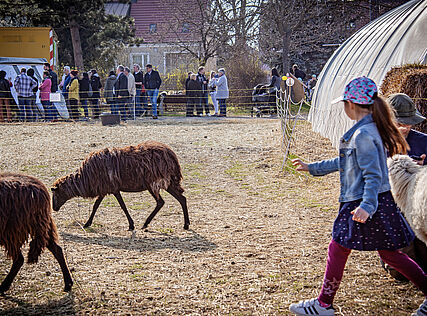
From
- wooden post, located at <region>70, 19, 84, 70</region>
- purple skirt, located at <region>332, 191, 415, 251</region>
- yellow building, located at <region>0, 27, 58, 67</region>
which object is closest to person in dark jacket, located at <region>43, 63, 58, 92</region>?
yellow building, located at <region>0, 27, 58, 67</region>

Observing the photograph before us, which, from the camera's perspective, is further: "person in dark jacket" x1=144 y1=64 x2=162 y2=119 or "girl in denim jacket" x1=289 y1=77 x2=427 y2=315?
"person in dark jacket" x1=144 y1=64 x2=162 y2=119

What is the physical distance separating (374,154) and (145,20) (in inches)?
1704

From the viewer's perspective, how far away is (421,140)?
13.7 feet

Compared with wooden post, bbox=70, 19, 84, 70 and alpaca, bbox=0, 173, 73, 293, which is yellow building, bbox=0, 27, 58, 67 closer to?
wooden post, bbox=70, 19, 84, 70

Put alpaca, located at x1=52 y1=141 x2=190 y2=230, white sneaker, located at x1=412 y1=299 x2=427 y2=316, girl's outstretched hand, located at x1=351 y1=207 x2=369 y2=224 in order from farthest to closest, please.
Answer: alpaca, located at x1=52 y1=141 x2=190 y2=230 → white sneaker, located at x1=412 y1=299 x2=427 y2=316 → girl's outstretched hand, located at x1=351 y1=207 x2=369 y2=224

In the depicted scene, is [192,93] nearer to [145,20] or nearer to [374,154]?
[374,154]

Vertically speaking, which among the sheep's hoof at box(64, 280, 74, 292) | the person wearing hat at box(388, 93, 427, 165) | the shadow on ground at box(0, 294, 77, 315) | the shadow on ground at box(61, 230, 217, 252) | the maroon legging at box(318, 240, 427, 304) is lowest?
the shadow on ground at box(61, 230, 217, 252)

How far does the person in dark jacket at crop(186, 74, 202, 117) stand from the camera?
1976 centimetres

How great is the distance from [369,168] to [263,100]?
1740 cm

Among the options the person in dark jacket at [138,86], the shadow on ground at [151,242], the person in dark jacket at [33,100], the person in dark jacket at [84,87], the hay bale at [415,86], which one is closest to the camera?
the shadow on ground at [151,242]

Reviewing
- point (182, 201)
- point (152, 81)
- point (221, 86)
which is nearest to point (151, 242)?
point (182, 201)

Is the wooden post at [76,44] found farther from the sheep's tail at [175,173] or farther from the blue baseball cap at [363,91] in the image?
the blue baseball cap at [363,91]

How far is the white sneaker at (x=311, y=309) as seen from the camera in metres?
3.47

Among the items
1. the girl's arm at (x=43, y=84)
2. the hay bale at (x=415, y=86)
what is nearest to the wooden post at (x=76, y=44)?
the girl's arm at (x=43, y=84)
